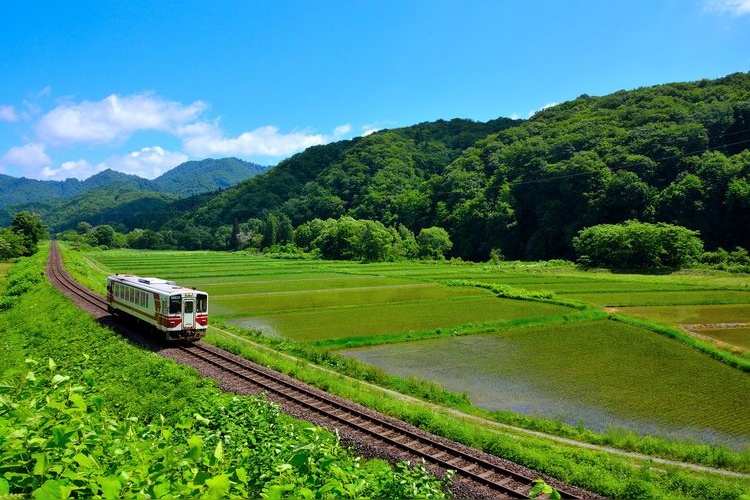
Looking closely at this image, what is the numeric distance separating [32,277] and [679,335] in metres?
50.0

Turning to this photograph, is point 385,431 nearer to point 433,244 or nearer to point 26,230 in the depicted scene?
point 433,244

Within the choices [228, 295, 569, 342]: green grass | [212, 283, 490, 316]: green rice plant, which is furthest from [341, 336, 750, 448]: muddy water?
[212, 283, 490, 316]: green rice plant

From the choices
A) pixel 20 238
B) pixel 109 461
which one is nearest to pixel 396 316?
pixel 109 461

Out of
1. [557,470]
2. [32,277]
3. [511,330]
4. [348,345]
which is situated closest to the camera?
[557,470]

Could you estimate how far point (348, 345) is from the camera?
26.1m

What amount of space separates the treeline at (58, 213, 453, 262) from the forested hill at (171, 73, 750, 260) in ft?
28.7

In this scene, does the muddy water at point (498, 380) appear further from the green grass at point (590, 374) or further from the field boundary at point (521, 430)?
the field boundary at point (521, 430)

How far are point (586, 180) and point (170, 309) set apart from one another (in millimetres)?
76855

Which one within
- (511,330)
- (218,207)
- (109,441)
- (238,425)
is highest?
(218,207)

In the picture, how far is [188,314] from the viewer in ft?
73.7

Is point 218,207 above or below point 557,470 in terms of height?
above

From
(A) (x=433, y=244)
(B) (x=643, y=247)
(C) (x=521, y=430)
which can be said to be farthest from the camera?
(A) (x=433, y=244)

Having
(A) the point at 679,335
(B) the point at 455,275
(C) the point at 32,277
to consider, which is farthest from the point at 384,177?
(A) the point at 679,335

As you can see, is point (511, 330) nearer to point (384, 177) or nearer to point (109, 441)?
point (109, 441)
